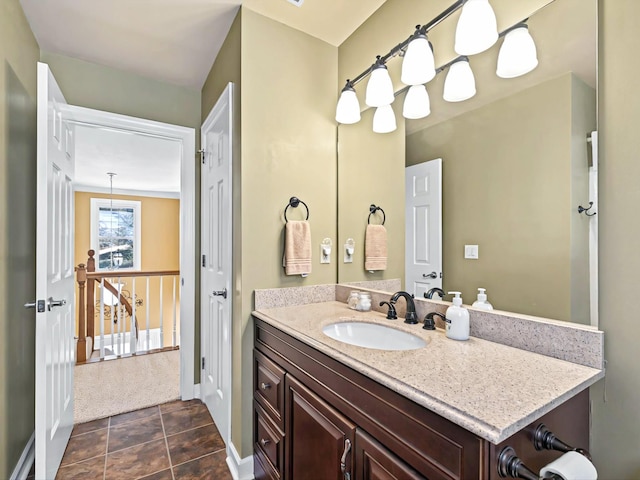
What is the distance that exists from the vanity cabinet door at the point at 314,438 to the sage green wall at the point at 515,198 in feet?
2.28

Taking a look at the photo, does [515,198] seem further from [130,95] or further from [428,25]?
[130,95]

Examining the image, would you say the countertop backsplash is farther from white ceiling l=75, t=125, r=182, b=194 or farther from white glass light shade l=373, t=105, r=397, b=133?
white ceiling l=75, t=125, r=182, b=194

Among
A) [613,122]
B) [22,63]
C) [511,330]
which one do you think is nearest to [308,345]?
[511,330]

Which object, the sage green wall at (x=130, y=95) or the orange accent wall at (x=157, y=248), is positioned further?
the orange accent wall at (x=157, y=248)

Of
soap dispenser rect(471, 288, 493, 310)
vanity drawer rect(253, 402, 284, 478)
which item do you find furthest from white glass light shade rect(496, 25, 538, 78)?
vanity drawer rect(253, 402, 284, 478)

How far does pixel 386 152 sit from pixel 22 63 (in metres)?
2.05

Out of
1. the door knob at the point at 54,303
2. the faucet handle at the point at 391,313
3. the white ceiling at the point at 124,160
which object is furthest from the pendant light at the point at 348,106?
the door knob at the point at 54,303

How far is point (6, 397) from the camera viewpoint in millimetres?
1576

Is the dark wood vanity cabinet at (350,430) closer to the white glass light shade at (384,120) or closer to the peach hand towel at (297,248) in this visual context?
the peach hand towel at (297,248)

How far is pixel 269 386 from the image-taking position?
154 centimetres

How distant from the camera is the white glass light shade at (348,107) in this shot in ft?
6.09

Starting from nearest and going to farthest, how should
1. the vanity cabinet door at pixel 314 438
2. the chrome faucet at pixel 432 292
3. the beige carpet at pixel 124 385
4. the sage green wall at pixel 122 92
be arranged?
the vanity cabinet door at pixel 314 438
the chrome faucet at pixel 432 292
the sage green wall at pixel 122 92
the beige carpet at pixel 124 385

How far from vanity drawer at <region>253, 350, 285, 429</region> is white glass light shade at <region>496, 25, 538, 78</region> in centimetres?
149

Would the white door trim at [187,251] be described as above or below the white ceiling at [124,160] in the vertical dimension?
below
